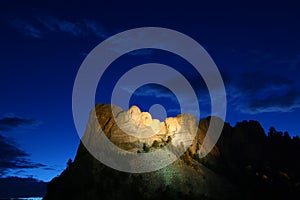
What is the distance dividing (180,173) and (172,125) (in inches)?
486

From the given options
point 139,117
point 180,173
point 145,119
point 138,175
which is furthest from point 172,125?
point 138,175

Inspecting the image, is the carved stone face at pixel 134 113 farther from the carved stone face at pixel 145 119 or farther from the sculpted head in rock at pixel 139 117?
the carved stone face at pixel 145 119

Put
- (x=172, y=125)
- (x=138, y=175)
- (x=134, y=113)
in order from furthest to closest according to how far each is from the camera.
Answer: (x=172, y=125)
(x=134, y=113)
(x=138, y=175)

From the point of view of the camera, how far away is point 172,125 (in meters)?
69.7

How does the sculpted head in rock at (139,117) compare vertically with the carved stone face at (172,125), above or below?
above

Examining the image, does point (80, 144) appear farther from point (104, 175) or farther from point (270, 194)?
point (270, 194)

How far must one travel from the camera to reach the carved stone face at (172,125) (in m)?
69.2

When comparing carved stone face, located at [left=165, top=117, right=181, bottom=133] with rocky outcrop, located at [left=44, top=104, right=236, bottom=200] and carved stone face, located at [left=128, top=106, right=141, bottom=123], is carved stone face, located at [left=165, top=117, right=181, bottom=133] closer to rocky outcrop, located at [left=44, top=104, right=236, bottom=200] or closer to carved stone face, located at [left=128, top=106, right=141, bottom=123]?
rocky outcrop, located at [left=44, top=104, right=236, bottom=200]

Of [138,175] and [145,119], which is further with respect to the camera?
[145,119]

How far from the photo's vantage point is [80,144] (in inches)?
2566

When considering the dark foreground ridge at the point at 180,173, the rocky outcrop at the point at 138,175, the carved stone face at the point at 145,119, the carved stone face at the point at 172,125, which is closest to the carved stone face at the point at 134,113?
the rocky outcrop at the point at 138,175

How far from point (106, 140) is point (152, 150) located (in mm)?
8659

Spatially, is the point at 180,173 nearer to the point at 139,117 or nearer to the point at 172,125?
the point at 172,125

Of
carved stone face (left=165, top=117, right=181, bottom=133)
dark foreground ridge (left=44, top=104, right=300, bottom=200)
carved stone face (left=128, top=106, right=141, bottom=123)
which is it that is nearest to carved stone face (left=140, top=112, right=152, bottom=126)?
dark foreground ridge (left=44, top=104, right=300, bottom=200)
